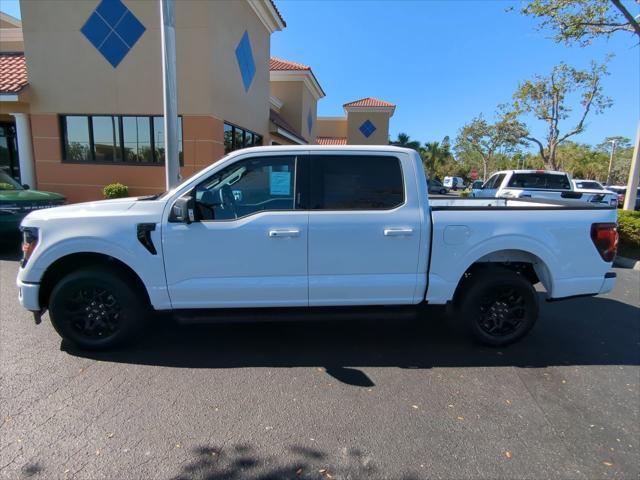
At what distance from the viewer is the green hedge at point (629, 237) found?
8289 mm

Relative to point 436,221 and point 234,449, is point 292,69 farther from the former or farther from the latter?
point 234,449

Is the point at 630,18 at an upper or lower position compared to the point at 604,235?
upper

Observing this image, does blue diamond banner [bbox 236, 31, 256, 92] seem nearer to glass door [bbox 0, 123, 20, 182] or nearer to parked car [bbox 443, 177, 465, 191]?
glass door [bbox 0, 123, 20, 182]

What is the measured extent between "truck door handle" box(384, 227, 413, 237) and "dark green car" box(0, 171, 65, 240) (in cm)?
718

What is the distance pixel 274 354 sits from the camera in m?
3.68

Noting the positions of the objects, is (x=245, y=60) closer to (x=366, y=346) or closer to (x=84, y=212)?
(x=84, y=212)

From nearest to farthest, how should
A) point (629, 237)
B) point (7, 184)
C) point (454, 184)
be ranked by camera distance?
1. point (7, 184)
2. point (629, 237)
3. point (454, 184)

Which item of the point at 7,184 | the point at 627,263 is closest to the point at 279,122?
the point at 7,184

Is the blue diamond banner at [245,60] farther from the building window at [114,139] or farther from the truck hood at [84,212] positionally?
the truck hood at [84,212]

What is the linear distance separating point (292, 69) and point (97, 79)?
11760 mm

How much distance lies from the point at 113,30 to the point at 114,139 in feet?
9.98

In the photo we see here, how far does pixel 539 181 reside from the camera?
35.2ft

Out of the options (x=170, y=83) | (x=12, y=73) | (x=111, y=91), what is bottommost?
(x=170, y=83)

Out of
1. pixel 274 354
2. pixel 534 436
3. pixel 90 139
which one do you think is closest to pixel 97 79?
pixel 90 139
